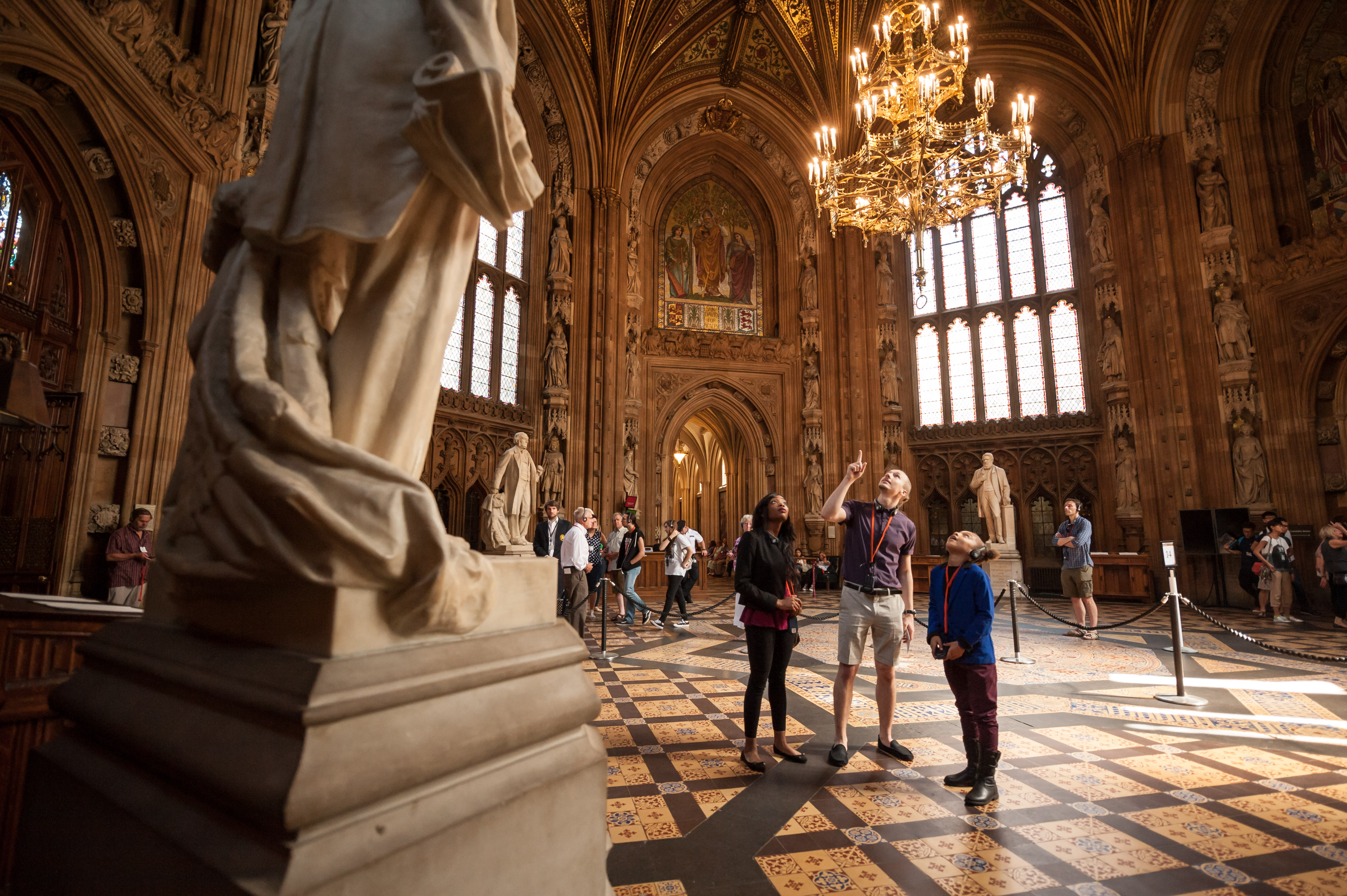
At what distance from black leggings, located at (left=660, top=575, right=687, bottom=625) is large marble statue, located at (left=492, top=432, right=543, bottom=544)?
240cm

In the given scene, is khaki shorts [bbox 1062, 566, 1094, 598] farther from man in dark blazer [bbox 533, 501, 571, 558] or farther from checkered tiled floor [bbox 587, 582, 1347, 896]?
man in dark blazer [bbox 533, 501, 571, 558]

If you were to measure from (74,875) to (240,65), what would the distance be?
25.9 feet

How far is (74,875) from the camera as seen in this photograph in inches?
41.3

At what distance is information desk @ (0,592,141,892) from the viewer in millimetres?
1958

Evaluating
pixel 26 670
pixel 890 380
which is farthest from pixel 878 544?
pixel 890 380

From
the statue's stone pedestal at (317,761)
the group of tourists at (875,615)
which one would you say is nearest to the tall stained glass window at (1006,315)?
the group of tourists at (875,615)

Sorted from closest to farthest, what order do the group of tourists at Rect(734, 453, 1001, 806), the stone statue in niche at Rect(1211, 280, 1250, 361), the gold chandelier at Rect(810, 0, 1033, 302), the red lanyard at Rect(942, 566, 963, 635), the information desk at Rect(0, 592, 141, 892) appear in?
the information desk at Rect(0, 592, 141, 892) → the group of tourists at Rect(734, 453, 1001, 806) → the red lanyard at Rect(942, 566, 963, 635) → the gold chandelier at Rect(810, 0, 1033, 302) → the stone statue in niche at Rect(1211, 280, 1250, 361)

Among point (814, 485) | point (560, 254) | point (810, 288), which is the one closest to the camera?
point (560, 254)

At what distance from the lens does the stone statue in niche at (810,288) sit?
15938mm

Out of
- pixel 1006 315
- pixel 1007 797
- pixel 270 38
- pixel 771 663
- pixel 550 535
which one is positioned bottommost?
pixel 1007 797

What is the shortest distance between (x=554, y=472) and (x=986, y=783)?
11.5 metres

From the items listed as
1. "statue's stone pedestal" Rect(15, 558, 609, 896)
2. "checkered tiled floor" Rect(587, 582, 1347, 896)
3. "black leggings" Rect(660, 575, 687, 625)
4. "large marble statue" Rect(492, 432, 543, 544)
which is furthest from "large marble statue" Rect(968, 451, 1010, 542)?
"statue's stone pedestal" Rect(15, 558, 609, 896)

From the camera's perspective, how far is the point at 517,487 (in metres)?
8.78

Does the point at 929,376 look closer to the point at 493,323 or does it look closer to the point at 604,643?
the point at 493,323
